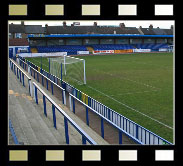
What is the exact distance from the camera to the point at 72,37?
223ft

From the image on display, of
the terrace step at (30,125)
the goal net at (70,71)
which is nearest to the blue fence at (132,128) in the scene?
the terrace step at (30,125)

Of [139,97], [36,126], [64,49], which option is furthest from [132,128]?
[64,49]

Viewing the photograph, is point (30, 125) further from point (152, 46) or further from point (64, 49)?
point (152, 46)

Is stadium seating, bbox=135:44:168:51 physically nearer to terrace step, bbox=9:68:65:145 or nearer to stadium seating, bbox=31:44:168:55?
stadium seating, bbox=31:44:168:55

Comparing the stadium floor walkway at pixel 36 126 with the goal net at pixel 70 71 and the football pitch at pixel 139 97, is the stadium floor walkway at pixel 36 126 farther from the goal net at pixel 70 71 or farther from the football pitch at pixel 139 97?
the goal net at pixel 70 71

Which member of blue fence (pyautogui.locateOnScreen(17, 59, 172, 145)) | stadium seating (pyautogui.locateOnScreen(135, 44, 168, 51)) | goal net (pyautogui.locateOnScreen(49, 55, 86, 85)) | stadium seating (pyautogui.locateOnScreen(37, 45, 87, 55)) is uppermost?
stadium seating (pyautogui.locateOnScreen(135, 44, 168, 51))

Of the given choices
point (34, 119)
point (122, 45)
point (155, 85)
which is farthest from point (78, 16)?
point (122, 45)

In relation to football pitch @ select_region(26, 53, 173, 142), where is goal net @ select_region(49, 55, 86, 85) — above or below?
above

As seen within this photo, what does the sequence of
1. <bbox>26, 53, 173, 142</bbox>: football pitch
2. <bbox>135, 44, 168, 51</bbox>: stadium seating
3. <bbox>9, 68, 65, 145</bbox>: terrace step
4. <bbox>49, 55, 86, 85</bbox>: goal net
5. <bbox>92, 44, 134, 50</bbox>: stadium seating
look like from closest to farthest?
1. <bbox>9, 68, 65, 145</bbox>: terrace step
2. <bbox>26, 53, 173, 142</bbox>: football pitch
3. <bbox>49, 55, 86, 85</bbox>: goal net
4. <bbox>92, 44, 134, 50</bbox>: stadium seating
5. <bbox>135, 44, 168, 51</bbox>: stadium seating

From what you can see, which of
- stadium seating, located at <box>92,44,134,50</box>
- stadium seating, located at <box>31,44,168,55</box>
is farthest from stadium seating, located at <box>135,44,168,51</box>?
stadium seating, located at <box>92,44,134,50</box>

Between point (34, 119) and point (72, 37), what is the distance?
5823 centimetres

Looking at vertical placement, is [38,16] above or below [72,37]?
below
